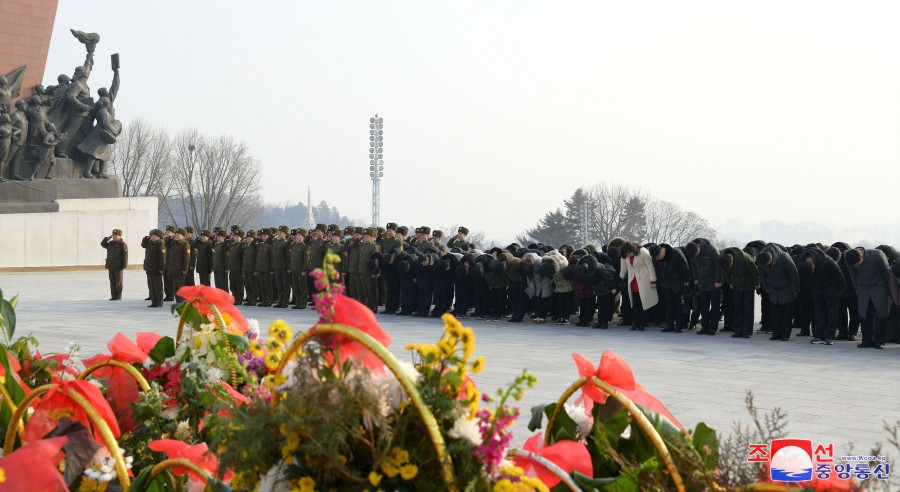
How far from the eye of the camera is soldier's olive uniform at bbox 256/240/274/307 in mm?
20625

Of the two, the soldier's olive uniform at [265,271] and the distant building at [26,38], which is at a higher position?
the distant building at [26,38]

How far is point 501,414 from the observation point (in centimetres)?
207

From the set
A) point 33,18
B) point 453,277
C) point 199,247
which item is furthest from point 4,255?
point 453,277

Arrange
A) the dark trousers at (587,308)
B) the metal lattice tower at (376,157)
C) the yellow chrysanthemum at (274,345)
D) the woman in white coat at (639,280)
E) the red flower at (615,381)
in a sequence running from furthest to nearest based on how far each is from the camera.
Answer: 1. the metal lattice tower at (376,157)
2. the dark trousers at (587,308)
3. the woman in white coat at (639,280)
4. the red flower at (615,381)
5. the yellow chrysanthemum at (274,345)

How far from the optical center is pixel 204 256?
22000 millimetres

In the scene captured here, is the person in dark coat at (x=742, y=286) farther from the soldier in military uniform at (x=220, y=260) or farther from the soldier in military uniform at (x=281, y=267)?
the soldier in military uniform at (x=220, y=260)

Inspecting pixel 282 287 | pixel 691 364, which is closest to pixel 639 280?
pixel 691 364

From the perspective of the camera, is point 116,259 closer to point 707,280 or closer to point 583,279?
point 583,279

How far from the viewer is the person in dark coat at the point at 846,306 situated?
12.8 metres

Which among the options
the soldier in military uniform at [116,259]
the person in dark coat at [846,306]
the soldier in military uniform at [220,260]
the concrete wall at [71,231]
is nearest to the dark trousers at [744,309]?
the person in dark coat at [846,306]

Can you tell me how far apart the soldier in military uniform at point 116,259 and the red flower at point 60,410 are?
1866cm

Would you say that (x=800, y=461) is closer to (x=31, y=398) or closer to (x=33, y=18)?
(x=31, y=398)

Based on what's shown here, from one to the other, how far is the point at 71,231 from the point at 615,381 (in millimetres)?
34255

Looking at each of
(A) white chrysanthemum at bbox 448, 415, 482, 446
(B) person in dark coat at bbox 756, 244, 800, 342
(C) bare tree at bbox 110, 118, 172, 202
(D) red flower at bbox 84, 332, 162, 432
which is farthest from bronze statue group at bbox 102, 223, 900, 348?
(C) bare tree at bbox 110, 118, 172, 202
